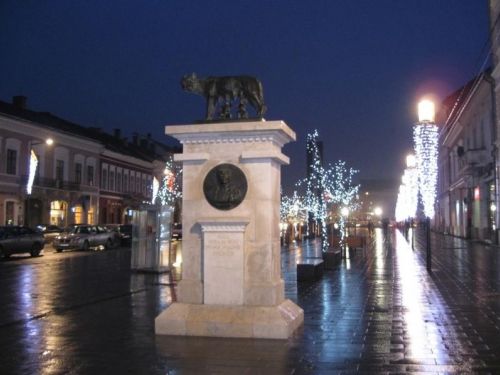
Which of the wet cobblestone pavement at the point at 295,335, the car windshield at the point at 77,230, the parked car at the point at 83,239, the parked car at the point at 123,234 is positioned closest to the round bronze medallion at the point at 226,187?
the wet cobblestone pavement at the point at 295,335

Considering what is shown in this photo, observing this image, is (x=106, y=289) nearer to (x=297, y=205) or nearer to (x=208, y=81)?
(x=208, y=81)

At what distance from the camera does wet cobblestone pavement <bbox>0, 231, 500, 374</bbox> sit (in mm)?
6727

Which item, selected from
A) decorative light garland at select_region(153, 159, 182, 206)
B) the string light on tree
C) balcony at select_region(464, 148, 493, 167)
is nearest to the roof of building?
balcony at select_region(464, 148, 493, 167)

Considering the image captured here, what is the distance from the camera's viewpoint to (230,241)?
858 centimetres

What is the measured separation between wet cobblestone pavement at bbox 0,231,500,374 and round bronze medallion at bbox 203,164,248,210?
6.12 feet

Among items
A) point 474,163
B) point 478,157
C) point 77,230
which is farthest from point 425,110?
point 77,230

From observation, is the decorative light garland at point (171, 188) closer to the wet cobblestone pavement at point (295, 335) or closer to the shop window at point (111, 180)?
the shop window at point (111, 180)

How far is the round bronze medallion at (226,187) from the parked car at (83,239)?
95.9 feet

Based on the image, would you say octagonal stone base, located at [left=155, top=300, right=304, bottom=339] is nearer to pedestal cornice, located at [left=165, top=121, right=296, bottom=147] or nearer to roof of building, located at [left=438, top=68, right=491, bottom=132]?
pedestal cornice, located at [left=165, top=121, right=296, bottom=147]

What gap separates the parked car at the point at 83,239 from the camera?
36.1 meters

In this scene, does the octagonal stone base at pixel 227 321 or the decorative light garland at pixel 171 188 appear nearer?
the octagonal stone base at pixel 227 321

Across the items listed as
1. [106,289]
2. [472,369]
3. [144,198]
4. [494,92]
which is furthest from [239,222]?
[144,198]

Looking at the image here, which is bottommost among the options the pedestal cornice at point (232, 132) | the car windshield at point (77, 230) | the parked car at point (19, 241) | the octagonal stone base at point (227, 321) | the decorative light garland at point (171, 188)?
the octagonal stone base at point (227, 321)

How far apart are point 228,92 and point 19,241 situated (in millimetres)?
23409
